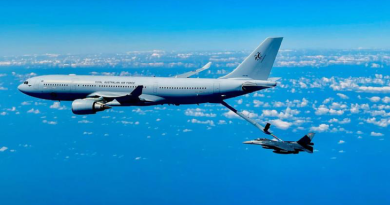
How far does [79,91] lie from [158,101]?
10.5m

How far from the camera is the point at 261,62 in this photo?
118ft

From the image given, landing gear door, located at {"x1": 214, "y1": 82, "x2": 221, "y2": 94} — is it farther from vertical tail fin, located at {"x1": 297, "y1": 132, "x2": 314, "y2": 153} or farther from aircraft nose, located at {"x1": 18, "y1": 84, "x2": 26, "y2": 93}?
aircraft nose, located at {"x1": 18, "y1": 84, "x2": 26, "y2": 93}

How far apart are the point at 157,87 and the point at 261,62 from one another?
1300 centimetres

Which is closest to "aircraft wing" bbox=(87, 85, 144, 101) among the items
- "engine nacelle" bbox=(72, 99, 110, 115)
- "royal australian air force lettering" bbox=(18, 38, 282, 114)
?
"royal australian air force lettering" bbox=(18, 38, 282, 114)

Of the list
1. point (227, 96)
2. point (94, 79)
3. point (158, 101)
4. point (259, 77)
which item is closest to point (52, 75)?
point (94, 79)

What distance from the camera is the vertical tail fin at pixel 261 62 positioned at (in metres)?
35.2

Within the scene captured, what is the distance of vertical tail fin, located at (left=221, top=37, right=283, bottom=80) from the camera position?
35.2 metres

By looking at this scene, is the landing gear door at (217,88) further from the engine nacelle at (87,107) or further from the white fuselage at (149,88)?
the engine nacelle at (87,107)

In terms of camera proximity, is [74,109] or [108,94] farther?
[108,94]

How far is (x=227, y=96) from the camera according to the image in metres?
37.0

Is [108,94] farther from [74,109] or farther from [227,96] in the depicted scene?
[227,96]

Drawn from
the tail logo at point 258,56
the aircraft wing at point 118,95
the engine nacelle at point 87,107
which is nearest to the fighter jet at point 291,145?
the tail logo at point 258,56

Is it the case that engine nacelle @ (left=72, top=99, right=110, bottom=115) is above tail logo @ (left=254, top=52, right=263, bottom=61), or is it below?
below

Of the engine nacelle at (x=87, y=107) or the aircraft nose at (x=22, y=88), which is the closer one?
the engine nacelle at (x=87, y=107)
